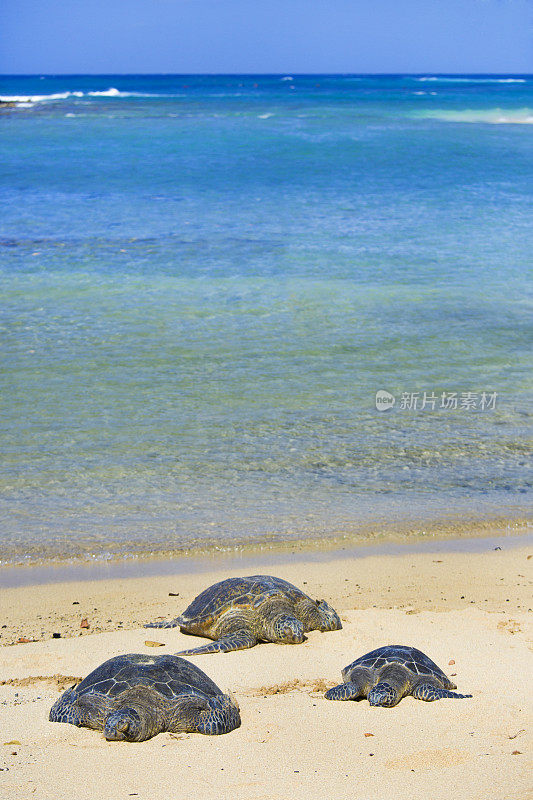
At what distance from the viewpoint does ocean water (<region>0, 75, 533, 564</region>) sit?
6.68 m

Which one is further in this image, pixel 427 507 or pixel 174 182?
pixel 174 182

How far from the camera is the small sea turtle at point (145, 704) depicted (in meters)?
3.70

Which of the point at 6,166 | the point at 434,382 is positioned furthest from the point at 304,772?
the point at 6,166

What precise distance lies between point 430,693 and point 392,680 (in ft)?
0.65

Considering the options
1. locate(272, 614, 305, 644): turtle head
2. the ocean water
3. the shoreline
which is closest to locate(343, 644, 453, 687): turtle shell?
locate(272, 614, 305, 644): turtle head

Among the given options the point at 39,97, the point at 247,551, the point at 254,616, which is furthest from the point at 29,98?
the point at 254,616

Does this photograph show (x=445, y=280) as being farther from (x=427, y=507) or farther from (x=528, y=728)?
(x=528, y=728)

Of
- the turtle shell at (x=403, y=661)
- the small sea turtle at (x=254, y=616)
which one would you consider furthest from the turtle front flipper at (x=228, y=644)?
the turtle shell at (x=403, y=661)

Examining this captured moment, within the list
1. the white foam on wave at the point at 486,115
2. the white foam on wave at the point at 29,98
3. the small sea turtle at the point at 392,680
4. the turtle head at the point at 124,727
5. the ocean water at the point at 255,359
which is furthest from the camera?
the white foam on wave at the point at 29,98

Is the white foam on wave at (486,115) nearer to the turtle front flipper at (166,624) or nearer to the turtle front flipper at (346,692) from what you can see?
the turtle front flipper at (166,624)

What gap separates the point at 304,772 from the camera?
3.39 meters

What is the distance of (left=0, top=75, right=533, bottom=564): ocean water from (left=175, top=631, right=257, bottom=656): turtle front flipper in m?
1.38

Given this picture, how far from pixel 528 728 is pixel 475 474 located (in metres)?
3.68

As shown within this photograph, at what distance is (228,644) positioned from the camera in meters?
4.71
